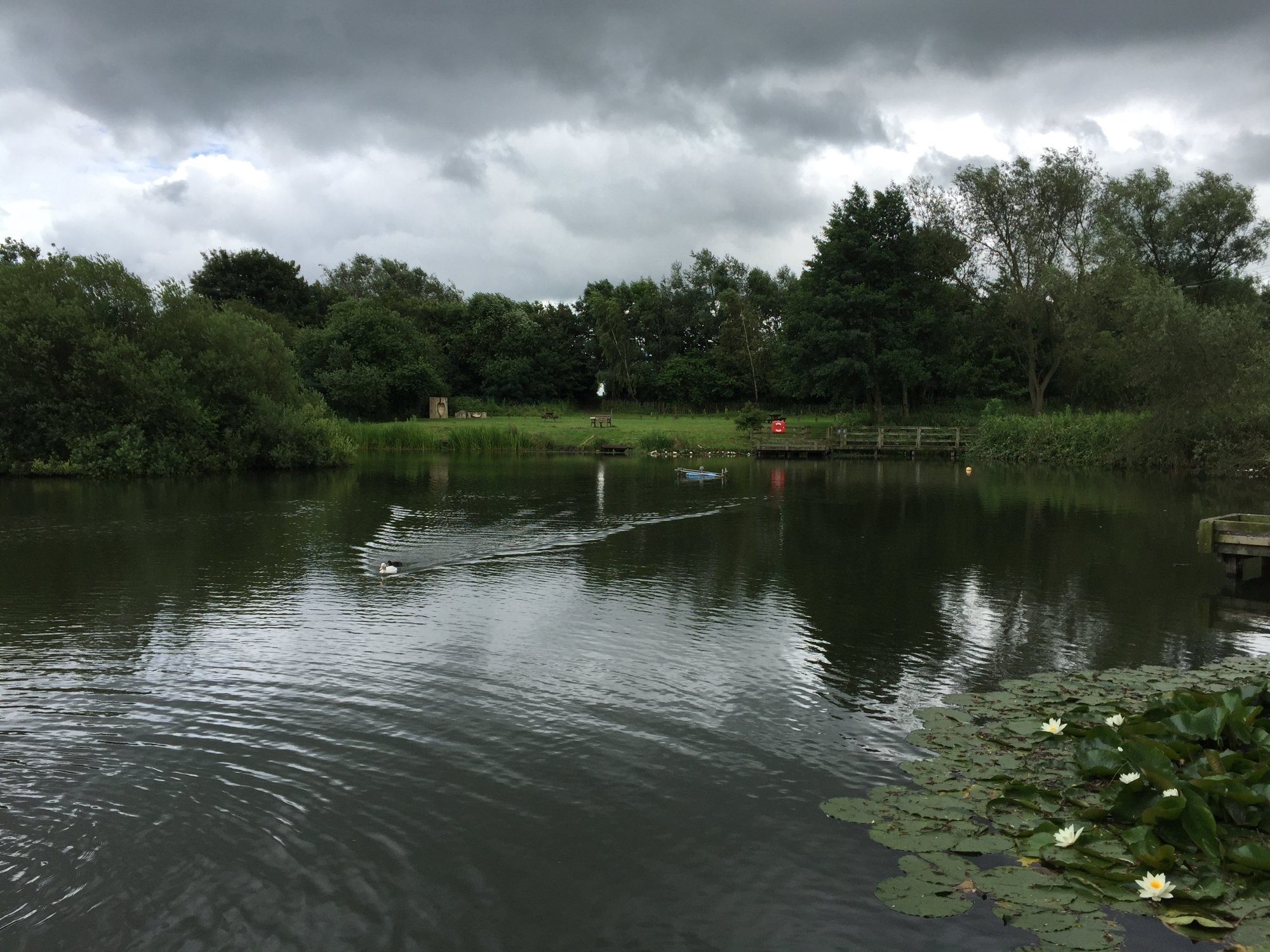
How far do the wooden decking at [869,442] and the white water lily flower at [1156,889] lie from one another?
2005 inches

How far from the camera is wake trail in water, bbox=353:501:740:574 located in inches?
750

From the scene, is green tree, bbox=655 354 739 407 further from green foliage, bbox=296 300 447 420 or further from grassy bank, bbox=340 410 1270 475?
green foliage, bbox=296 300 447 420

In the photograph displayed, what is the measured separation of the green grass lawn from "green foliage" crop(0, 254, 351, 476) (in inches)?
494

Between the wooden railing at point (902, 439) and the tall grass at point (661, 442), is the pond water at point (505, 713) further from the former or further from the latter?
the tall grass at point (661, 442)

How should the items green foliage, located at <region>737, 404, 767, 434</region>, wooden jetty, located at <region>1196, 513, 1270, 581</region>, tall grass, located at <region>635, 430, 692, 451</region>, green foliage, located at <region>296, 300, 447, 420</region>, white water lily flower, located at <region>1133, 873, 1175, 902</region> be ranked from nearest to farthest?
white water lily flower, located at <region>1133, 873, 1175, 902</region> < wooden jetty, located at <region>1196, 513, 1270, 581</region> < tall grass, located at <region>635, 430, 692, 451</region> < green foliage, located at <region>737, 404, 767, 434</region> < green foliage, located at <region>296, 300, 447, 420</region>

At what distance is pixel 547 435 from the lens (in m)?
60.8

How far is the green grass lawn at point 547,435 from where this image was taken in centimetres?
5853

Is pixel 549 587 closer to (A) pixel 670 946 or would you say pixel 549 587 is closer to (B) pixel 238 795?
(B) pixel 238 795

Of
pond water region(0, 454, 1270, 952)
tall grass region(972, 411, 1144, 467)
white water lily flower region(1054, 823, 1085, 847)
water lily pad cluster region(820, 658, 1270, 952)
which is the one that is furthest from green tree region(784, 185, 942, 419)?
white water lily flower region(1054, 823, 1085, 847)

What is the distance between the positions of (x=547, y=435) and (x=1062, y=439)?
31.8 m

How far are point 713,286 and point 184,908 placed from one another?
83.1 m

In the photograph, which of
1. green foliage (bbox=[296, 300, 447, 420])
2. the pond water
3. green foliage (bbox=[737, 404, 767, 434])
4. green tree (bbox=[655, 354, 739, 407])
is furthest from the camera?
green tree (bbox=[655, 354, 739, 407])

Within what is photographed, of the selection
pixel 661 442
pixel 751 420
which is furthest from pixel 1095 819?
pixel 751 420

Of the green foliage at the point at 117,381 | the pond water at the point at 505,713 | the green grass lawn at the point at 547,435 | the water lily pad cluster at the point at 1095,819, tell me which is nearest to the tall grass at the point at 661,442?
the green grass lawn at the point at 547,435
